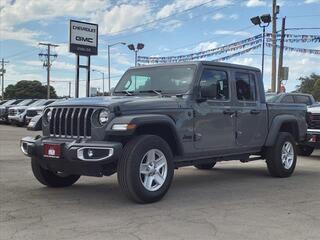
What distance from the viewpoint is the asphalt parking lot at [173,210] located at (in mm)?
5516

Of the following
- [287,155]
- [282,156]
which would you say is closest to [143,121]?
[282,156]

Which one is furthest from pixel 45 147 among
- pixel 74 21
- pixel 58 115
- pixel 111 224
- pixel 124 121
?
pixel 74 21

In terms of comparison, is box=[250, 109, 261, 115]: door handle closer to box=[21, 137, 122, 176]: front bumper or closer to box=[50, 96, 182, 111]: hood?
box=[50, 96, 182, 111]: hood

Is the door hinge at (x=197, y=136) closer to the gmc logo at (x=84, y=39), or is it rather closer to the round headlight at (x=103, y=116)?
the round headlight at (x=103, y=116)

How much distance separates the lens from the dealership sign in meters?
29.2

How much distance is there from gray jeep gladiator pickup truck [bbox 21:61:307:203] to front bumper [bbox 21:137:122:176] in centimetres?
1

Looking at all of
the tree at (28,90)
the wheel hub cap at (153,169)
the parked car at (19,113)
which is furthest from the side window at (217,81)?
the tree at (28,90)

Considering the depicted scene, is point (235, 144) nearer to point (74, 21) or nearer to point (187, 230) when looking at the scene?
point (187, 230)

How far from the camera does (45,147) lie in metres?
7.04

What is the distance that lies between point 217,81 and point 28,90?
10468cm

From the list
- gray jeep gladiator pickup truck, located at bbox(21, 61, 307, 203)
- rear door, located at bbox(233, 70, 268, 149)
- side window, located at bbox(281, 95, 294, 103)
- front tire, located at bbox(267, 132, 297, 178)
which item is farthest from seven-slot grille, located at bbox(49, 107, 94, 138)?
side window, located at bbox(281, 95, 294, 103)

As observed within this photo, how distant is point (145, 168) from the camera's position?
6.98m

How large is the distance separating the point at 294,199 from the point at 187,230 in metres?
2.48

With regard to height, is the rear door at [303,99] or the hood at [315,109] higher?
the rear door at [303,99]
